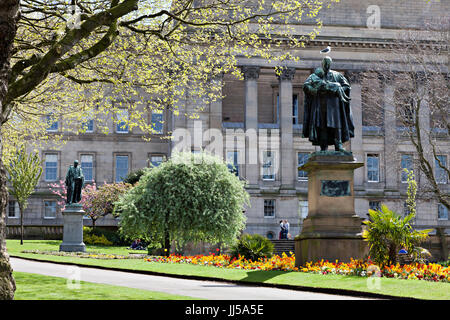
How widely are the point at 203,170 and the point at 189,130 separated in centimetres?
2653

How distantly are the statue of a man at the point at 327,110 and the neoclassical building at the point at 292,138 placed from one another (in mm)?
36584

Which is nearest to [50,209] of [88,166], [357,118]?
[88,166]

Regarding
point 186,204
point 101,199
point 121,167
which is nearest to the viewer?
point 186,204

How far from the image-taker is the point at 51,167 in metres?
61.3

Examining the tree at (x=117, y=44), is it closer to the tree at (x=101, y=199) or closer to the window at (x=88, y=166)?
the tree at (x=101, y=199)

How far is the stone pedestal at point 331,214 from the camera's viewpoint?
52.3ft

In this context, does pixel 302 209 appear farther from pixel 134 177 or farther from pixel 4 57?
pixel 4 57

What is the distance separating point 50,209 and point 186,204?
3540 cm

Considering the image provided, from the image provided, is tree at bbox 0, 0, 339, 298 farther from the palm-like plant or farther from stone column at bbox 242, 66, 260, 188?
stone column at bbox 242, 66, 260, 188

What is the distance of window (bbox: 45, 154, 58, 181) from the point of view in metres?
61.1

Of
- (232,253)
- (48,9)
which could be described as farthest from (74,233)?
(48,9)

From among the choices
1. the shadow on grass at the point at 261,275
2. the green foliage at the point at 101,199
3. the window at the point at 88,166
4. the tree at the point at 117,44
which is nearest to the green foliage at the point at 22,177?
the green foliage at the point at 101,199
